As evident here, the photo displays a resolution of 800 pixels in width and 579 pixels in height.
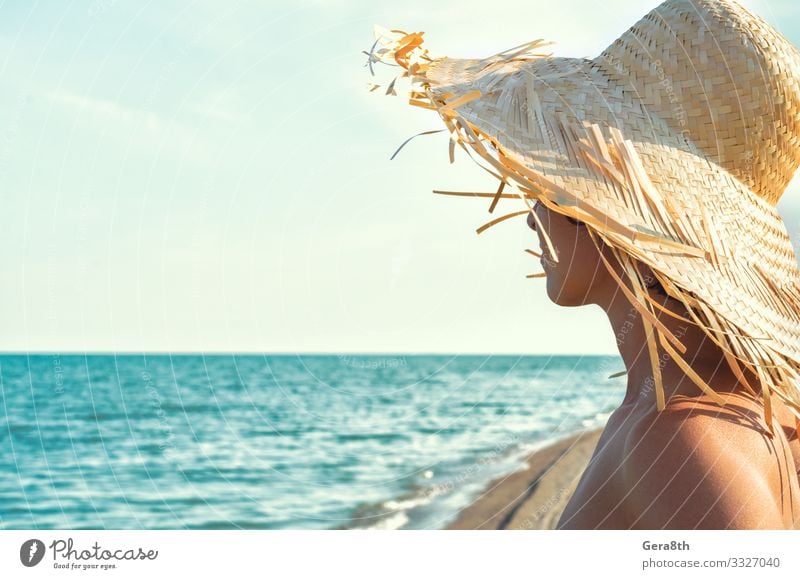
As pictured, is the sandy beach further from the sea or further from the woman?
the woman

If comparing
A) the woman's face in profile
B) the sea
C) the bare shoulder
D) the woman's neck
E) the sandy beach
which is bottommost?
the sea

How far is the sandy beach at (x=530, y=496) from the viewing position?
5.77m

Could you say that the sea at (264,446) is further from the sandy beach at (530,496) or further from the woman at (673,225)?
the woman at (673,225)

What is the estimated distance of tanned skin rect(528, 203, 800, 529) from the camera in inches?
41.5

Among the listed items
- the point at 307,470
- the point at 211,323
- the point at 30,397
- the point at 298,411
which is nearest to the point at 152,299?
the point at 211,323

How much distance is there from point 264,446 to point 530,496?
831 centimetres

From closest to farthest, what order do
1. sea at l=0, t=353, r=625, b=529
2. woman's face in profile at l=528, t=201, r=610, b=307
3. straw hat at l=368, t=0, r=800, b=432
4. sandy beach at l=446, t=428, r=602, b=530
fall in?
straw hat at l=368, t=0, r=800, b=432 → woman's face in profile at l=528, t=201, r=610, b=307 → sandy beach at l=446, t=428, r=602, b=530 → sea at l=0, t=353, r=625, b=529

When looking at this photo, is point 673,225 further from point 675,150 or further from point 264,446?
point 264,446

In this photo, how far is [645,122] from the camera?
1247 millimetres

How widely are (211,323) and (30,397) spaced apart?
978 cm

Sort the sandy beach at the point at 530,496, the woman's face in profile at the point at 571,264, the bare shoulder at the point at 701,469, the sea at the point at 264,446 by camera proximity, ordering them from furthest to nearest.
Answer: the sea at the point at 264,446 < the sandy beach at the point at 530,496 < the woman's face in profile at the point at 571,264 < the bare shoulder at the point at 701,469

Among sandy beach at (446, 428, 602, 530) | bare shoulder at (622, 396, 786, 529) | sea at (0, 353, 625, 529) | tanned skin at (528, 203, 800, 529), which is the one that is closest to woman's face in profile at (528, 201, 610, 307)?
tanned skin at (528, 203, 800, 529)

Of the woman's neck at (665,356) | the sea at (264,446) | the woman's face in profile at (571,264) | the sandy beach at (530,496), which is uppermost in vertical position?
the woman's face in profile at (571,264)

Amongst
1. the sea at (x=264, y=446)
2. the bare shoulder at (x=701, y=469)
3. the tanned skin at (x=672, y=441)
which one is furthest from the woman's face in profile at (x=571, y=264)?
the sea at (x=264, y=446)
